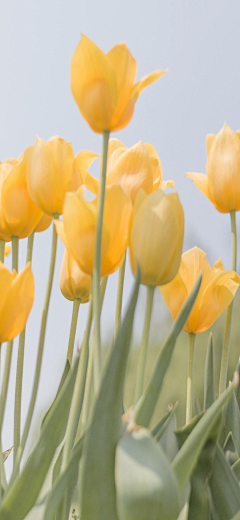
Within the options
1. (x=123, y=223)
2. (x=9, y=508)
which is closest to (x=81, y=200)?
(x=123, y=223)

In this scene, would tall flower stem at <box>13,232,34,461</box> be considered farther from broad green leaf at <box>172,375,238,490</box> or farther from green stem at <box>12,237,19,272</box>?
broad green leaf at <box>172,375,238,490</box>

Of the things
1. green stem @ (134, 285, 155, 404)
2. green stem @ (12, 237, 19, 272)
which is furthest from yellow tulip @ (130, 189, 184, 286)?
green stem @ (12, 237, 19, 272)

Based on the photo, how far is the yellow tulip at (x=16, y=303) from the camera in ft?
0.84

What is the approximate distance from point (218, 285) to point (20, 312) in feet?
0.37

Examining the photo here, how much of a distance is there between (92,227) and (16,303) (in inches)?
2.7

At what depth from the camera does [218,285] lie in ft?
0.94

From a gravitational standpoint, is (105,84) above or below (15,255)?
above

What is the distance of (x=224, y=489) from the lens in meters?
0.24

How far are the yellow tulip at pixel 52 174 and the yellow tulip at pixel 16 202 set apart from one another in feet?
0.07

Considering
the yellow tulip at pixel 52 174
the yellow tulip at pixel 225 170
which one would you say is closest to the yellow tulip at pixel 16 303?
the yellow tulip at pixel 52 174

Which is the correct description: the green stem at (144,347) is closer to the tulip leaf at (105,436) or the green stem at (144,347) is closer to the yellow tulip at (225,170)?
the tulip leaf at (105,436)

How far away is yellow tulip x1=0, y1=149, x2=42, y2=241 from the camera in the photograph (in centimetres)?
30

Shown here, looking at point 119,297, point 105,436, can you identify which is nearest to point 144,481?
point 105,436

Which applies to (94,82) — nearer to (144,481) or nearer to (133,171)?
(133,171)
